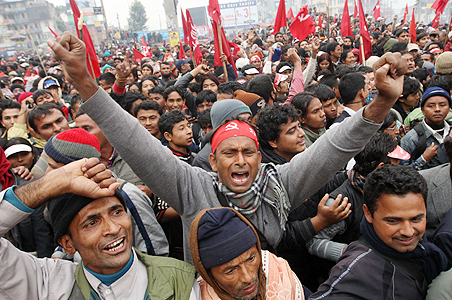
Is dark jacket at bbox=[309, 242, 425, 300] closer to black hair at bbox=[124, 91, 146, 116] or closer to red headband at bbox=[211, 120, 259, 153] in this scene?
red headband at bbox=[211, 120, 259, 153]

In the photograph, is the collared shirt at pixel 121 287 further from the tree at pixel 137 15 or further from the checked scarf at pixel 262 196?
the tree at pixel 137 15

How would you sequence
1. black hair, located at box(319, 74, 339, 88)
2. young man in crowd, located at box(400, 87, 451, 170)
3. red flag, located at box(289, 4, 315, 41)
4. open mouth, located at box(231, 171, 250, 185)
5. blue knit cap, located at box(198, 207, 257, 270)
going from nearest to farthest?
1. blue knit cap, located at box(198, 207, 257, 270)
2. open mouth, located at box(231, 171, 250, 185)
3. young man in crowd, located at box(400, 87, 451, 170)
4. black hair, located at box(319, 74, 339, 88)
5. red flag, located at box(289, 4, 315, 41)

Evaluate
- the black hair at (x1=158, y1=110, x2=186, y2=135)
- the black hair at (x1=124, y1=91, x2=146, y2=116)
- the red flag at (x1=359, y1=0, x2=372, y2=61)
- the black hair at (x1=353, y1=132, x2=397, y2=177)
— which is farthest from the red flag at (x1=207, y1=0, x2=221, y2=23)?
the black hair at (x1=353, y1=132, x2=397, y2=177)

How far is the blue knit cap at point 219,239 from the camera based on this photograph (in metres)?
1.40

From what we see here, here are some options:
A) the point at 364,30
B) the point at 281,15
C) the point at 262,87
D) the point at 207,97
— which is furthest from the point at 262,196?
the point at 281,15

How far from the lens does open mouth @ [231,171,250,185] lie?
6.03 feet

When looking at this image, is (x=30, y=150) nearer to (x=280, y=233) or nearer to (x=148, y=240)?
(x=148, y=240)

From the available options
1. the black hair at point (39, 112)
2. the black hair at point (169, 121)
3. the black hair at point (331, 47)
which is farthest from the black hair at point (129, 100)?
the black hair at point (331, 47)

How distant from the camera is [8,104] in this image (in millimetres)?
5094

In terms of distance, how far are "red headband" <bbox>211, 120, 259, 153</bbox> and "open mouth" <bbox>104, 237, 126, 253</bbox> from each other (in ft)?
2.66

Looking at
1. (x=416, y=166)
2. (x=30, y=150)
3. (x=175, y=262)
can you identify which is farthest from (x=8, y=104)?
(x=416, y=166)

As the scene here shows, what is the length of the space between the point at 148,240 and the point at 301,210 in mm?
1204

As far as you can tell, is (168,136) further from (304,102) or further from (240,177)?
(240,177)

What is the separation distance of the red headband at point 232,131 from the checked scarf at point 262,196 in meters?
0.28
